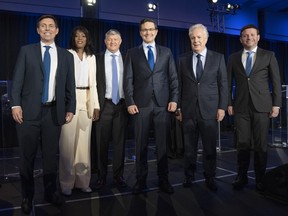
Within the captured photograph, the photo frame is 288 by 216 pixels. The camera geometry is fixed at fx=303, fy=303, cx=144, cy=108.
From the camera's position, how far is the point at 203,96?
9.41ft

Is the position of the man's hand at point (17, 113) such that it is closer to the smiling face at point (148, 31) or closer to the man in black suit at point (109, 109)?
the man in black suit at point (109, 109)

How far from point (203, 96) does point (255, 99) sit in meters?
0.48

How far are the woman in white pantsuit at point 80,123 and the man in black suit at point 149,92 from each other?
345mm

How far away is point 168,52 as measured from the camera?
2.87 metres

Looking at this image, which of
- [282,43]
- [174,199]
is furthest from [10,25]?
[282,43]

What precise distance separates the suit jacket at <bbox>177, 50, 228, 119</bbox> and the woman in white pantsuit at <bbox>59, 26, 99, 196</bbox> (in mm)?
885

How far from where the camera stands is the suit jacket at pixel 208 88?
9.41ft

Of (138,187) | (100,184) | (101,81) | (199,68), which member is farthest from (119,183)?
(199,68)

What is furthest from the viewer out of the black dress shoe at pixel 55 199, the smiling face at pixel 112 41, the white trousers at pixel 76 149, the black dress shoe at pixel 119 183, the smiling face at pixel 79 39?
the black dress shoe at pixel 119 183

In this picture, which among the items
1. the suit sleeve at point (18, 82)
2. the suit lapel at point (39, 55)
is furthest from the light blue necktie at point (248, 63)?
the suit sleeve at point (18, 82)

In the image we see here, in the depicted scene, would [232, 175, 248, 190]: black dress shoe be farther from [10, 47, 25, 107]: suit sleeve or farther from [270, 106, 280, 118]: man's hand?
[10, 47, 25, 107]: suit sleeve

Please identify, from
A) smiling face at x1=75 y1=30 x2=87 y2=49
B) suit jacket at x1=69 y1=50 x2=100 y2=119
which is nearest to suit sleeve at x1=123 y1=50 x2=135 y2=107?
suit jacket at x1=69 y1=50 x2=100 y2=119

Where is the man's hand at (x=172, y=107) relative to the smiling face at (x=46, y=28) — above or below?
below

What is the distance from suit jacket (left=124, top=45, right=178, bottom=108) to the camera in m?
2.78
